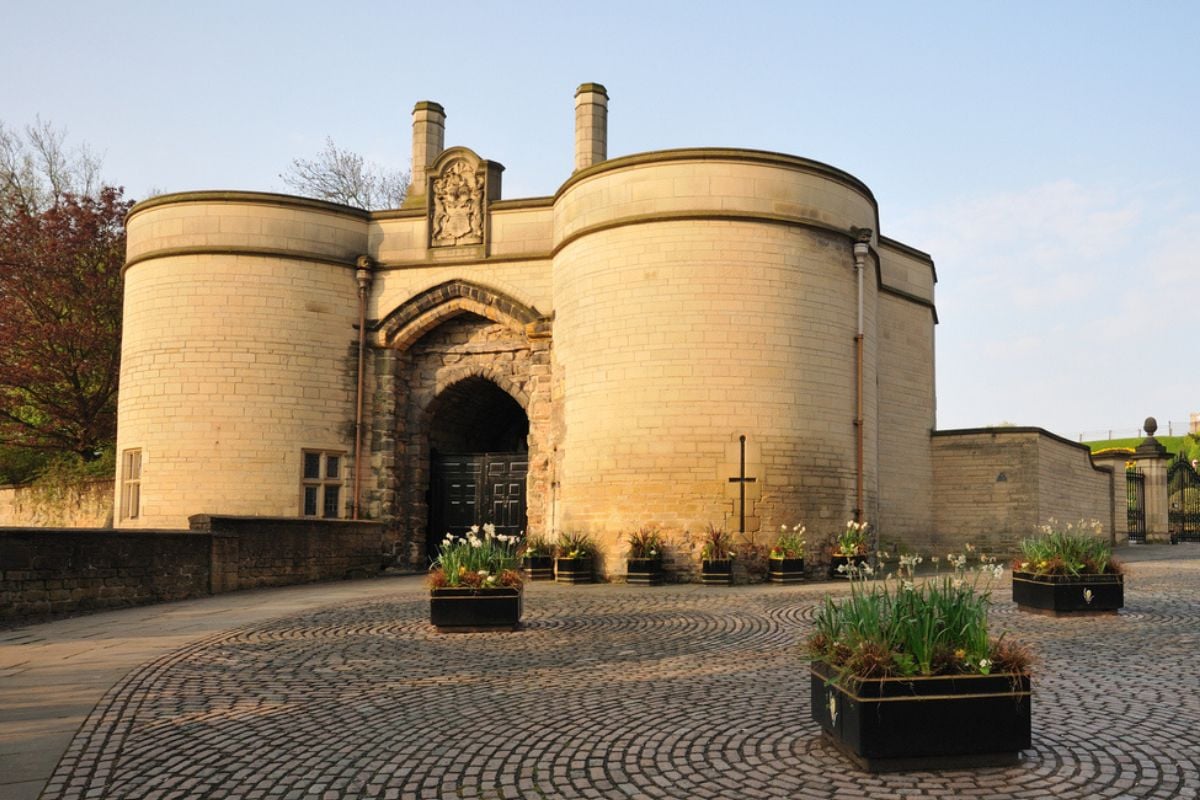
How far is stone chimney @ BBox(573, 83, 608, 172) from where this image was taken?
1905 centimetres

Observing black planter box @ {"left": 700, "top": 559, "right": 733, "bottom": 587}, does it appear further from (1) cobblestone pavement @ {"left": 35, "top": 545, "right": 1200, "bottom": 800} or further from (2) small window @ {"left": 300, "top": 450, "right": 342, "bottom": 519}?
(2) small window @ {"left": 300, "top": 450, "right": 342, "bottom": 519}

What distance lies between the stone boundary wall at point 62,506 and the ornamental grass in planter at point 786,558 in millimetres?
15015

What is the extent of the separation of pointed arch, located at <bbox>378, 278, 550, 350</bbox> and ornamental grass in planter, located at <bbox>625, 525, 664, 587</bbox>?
5138mm

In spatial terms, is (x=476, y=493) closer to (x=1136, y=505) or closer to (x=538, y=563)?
(x=538, y=563)

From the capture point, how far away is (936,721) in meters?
4.65

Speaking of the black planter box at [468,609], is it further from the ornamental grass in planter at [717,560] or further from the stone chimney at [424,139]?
the stone chimney at [424,139]

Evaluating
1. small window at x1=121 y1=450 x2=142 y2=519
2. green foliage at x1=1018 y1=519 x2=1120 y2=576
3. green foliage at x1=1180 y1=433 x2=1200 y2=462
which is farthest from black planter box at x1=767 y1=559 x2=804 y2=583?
green foliage at x1=1180 y1=433 x2=1200 y2=462

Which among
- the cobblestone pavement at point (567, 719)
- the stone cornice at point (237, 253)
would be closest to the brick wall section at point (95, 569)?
the cobblestone pavement at point (567, 719)

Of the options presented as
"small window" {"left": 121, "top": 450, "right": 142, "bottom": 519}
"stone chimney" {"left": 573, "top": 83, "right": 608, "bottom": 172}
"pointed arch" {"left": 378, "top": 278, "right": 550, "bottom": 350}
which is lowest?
"small window" {"left": 121, "top": 450, "right": 142, "bottom": 519}

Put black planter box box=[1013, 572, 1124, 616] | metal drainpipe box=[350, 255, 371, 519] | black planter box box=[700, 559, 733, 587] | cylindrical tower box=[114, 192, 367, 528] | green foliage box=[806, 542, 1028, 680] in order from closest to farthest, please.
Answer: green foliage box=[806, 542, 1028, 680], black planter box box=[1013, 572, 1124, 616], black planter box box=[700, 559, 733, 587], cylindrical tower box=[114, 192, 367, 528], metal drainpipe box=[350, 255, 371, 519]

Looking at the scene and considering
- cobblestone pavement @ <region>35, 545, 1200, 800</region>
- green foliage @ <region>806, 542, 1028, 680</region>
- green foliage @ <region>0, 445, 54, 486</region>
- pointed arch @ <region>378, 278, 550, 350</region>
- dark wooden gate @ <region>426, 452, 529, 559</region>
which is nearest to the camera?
cobblestone pavement @ <region>35, 545, 1200, 800</region>

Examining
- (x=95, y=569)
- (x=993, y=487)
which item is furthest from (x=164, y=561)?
(x=993, y=487)

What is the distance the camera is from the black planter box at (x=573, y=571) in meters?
14.9

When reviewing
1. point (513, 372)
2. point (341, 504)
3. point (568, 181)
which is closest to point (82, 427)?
point (341, 504)
